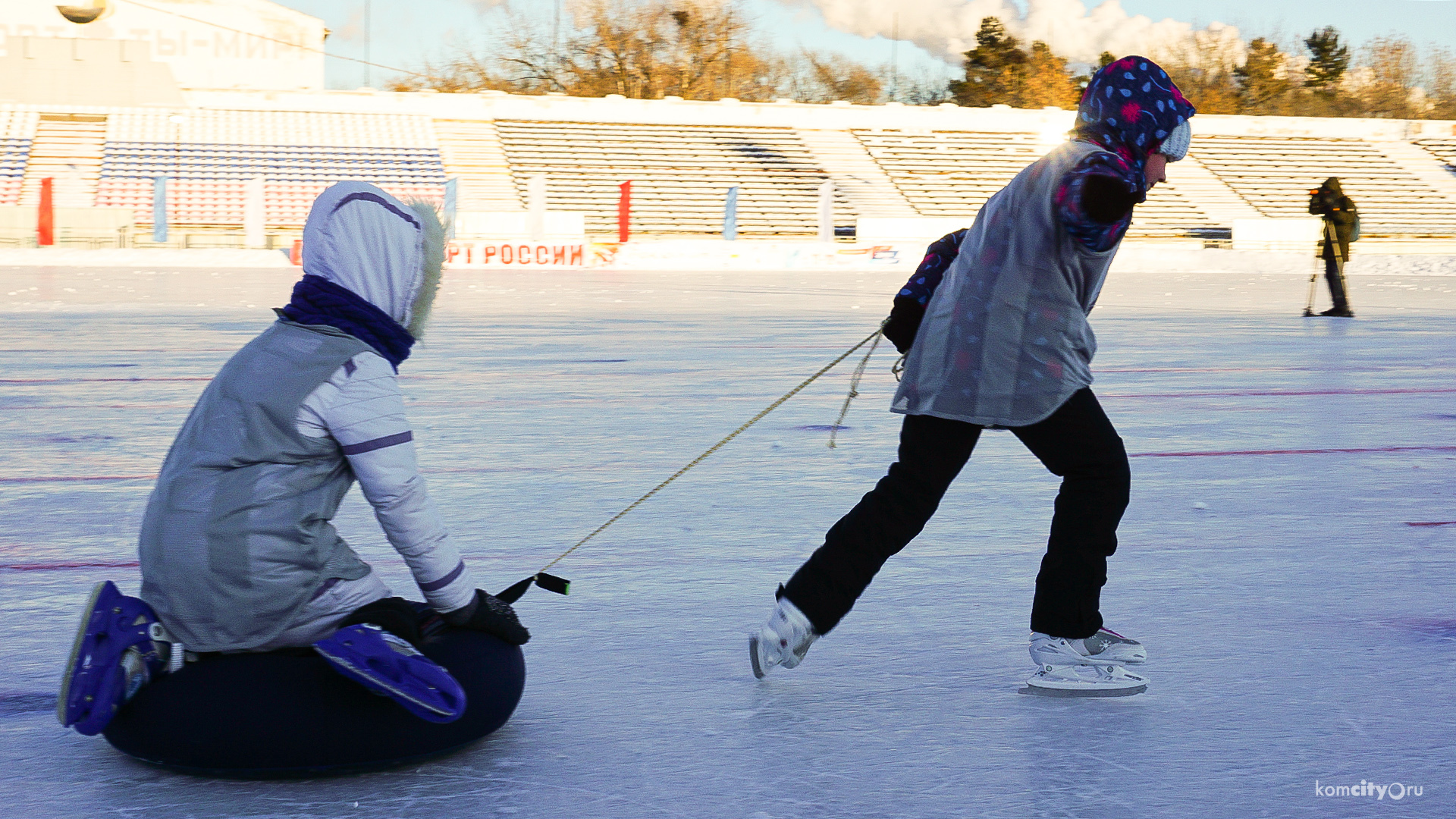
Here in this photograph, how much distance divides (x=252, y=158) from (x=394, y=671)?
1391 inches

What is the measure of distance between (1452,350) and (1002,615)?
912cm

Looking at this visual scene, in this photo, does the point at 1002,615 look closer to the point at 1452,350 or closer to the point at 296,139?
the point at 1452,350

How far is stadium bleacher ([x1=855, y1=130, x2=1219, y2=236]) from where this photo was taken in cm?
3894

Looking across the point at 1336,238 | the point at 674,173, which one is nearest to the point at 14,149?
the point at 674,173

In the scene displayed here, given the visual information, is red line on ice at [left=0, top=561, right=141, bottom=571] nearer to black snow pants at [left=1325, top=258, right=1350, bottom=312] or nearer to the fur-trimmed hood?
the fur-trimmed hood

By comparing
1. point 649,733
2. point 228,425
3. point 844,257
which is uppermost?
point 228,425

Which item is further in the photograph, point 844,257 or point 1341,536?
point 844,257

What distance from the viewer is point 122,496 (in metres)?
4.77

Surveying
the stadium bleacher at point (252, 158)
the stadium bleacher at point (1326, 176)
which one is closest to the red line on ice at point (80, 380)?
the stadium bleacher at point (252, 158)

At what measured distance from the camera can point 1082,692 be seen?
2.85 metres

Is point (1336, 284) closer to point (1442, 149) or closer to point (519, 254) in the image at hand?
point (519, 254)

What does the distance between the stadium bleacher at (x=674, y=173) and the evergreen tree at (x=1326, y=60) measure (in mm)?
48862

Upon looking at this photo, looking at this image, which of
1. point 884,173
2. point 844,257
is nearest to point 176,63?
point 884,173

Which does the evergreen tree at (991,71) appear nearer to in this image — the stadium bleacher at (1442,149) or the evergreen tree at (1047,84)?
the evergreen tree at (1047,84)
